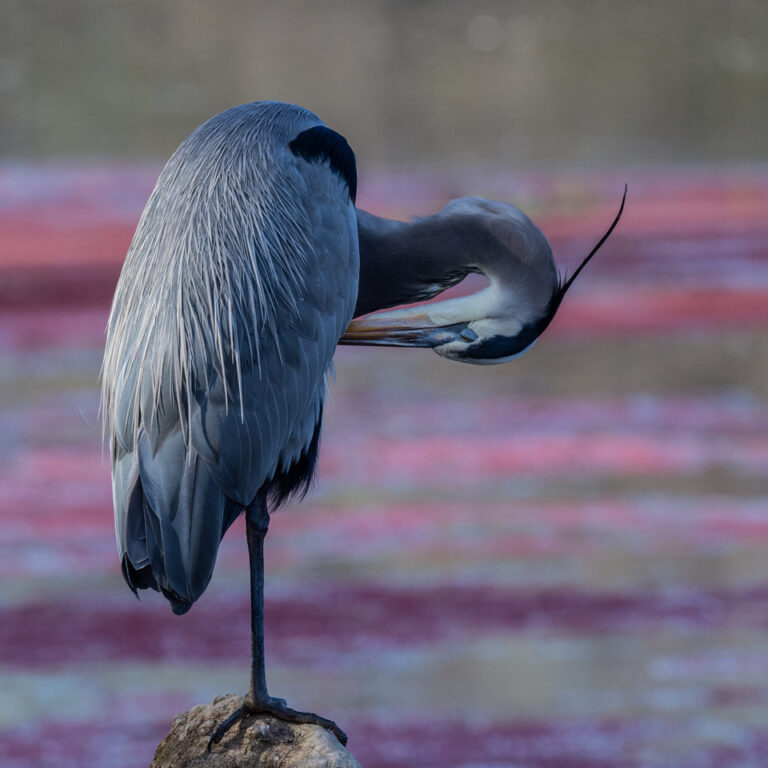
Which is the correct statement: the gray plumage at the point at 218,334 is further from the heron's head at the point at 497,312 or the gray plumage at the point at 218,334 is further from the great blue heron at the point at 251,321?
the heron's head at the point at 497,312

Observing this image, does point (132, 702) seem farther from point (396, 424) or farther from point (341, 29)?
point (341, 29)

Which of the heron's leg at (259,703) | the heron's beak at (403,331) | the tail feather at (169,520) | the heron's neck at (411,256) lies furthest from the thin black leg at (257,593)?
the heron's neck at (411,256)

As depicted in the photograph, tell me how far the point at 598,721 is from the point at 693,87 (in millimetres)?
14222

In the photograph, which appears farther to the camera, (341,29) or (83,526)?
(341,29)

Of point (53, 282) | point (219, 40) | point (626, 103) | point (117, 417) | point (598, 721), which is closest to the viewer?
point (117, 417)

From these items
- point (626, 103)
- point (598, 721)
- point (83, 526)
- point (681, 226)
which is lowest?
point (598, 721)

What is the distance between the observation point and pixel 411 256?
166 inches

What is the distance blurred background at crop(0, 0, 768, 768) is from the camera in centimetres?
653

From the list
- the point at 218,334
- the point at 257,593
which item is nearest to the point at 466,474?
the point at 257,593

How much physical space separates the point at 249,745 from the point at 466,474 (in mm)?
5728

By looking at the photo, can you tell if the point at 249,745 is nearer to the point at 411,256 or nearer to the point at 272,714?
the point at 272,714

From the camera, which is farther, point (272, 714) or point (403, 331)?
point (403, 331)

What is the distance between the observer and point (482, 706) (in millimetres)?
6438

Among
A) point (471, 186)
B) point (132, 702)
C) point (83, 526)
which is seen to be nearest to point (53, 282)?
point (471, 186)
